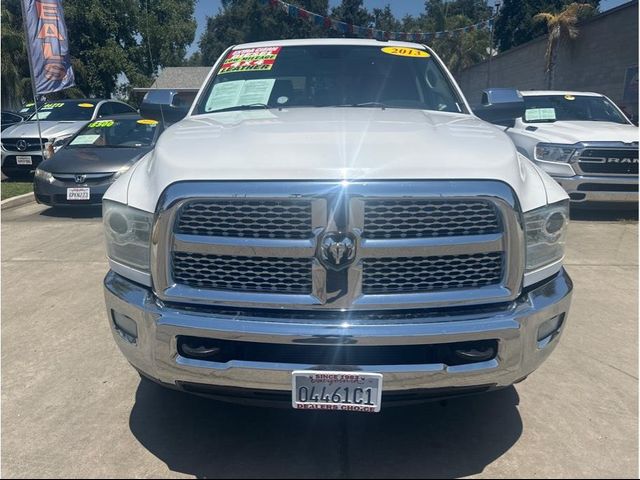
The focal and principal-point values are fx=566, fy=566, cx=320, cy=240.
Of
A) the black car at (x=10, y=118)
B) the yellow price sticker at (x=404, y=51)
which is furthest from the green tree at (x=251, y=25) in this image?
the yellow price sticker at (x=404, y=51)

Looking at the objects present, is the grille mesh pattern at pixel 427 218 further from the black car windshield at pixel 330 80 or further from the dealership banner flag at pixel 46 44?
the dealership banner flag at pixel 46 44

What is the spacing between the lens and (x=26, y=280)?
206 inches

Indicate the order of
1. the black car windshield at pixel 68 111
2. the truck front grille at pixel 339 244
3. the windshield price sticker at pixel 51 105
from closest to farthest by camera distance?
the truck front grille at pixel 339 244
the black car windshield at pixel 68 111
the windshield price sticker at pixel 51 105

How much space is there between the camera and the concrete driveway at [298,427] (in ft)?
8.34

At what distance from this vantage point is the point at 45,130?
11492mm

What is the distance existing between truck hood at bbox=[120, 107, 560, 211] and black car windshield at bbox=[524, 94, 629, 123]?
664cm

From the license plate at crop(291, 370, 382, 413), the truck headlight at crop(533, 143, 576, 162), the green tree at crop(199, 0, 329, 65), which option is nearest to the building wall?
the truck headlight at crop(533, 143, 576, 162)

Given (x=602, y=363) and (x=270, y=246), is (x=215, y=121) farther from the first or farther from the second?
(x=602, y=363)

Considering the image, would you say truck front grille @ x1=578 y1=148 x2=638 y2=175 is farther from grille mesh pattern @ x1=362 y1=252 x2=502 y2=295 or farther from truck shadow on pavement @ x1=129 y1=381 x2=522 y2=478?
grille mesh pattern @ x1=362 y1=252 x2=502 y2=295

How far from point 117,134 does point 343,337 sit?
8071 millimetres

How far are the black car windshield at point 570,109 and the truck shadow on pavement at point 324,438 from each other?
6.83 meters

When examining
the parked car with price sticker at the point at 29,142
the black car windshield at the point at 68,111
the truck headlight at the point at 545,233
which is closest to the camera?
the truck headlight at the point at 545,233

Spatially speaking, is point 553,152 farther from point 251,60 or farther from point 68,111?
point 68,111

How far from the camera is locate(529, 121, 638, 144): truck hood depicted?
294 inches
